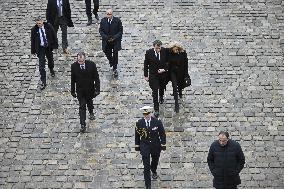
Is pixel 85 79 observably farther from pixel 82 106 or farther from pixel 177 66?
pixel 177 66

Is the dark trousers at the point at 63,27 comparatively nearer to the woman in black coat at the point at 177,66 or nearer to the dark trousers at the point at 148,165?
the woman in black coat at the point at 177,66

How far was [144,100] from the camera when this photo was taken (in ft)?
45.2

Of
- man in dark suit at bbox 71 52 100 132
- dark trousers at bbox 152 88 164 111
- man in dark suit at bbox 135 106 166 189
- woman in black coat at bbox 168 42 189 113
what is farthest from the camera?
dark trousers at bbox 152 88 164 111

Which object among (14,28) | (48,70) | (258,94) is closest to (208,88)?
(258,94)

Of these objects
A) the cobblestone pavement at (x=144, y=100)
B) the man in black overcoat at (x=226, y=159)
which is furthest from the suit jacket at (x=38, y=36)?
the man in black overcoat at (x=226, y=159)

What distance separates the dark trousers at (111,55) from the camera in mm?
14391

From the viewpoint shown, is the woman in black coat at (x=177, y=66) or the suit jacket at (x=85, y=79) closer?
the suit jacket at (x=85, y=79)

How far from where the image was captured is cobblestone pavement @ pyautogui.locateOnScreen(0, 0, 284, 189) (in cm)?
1157

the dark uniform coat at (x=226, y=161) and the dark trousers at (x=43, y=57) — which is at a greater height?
the dark trousers at (x=43, y=57)

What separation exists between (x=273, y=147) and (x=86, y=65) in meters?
4.38

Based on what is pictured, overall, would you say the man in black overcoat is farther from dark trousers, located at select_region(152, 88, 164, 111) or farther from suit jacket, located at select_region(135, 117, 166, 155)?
dark trousers, located at select_region(152, 88, 164, 111)

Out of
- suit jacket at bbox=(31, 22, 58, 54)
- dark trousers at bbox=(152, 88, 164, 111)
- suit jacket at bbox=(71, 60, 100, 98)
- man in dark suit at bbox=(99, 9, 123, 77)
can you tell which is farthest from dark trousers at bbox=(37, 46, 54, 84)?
dark trousers at bbox=(152, 88, 164, 111)

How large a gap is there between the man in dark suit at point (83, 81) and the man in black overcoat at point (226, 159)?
12.1 feet

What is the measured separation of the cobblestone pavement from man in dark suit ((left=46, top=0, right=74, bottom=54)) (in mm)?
724
